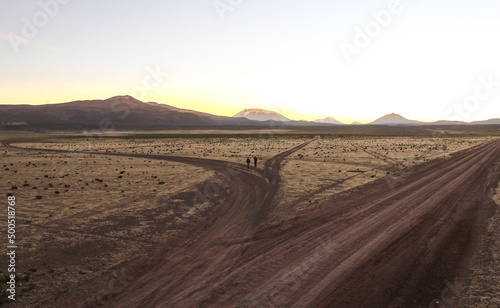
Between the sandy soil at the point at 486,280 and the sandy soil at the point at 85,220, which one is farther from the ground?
the sandy soil at the point at 486,280

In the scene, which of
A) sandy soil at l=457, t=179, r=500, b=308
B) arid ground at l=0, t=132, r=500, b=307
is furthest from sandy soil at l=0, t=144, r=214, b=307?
sandy soil at l=457, t=179, r=500, b=308

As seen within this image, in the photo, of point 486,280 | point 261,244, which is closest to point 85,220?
point 261,244

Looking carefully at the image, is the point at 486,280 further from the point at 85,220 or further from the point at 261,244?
the point at 85,220

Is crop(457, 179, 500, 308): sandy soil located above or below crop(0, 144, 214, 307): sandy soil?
above

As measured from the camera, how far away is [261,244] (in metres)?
12.7

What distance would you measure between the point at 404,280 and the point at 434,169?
89.6 feet

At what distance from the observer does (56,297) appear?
8.95m

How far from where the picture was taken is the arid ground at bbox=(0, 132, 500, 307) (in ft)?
29.3

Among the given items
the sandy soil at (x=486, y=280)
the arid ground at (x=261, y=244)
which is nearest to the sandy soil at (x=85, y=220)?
the arid ground at (x=261, y=244)

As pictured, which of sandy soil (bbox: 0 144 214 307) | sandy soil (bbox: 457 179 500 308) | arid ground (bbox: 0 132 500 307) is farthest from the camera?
sandy soil (bbox: 0 144 214 307)

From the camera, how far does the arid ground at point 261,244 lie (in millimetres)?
8930

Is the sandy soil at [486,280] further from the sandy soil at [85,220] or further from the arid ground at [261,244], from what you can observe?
the sandy soil at [85,220]

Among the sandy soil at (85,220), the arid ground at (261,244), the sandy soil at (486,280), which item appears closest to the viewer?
the sandy soil at (486,280)

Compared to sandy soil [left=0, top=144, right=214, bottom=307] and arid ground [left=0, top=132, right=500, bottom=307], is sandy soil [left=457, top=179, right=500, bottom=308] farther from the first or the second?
sandy soil [left=0, top=144, right=214, bottom=307]
